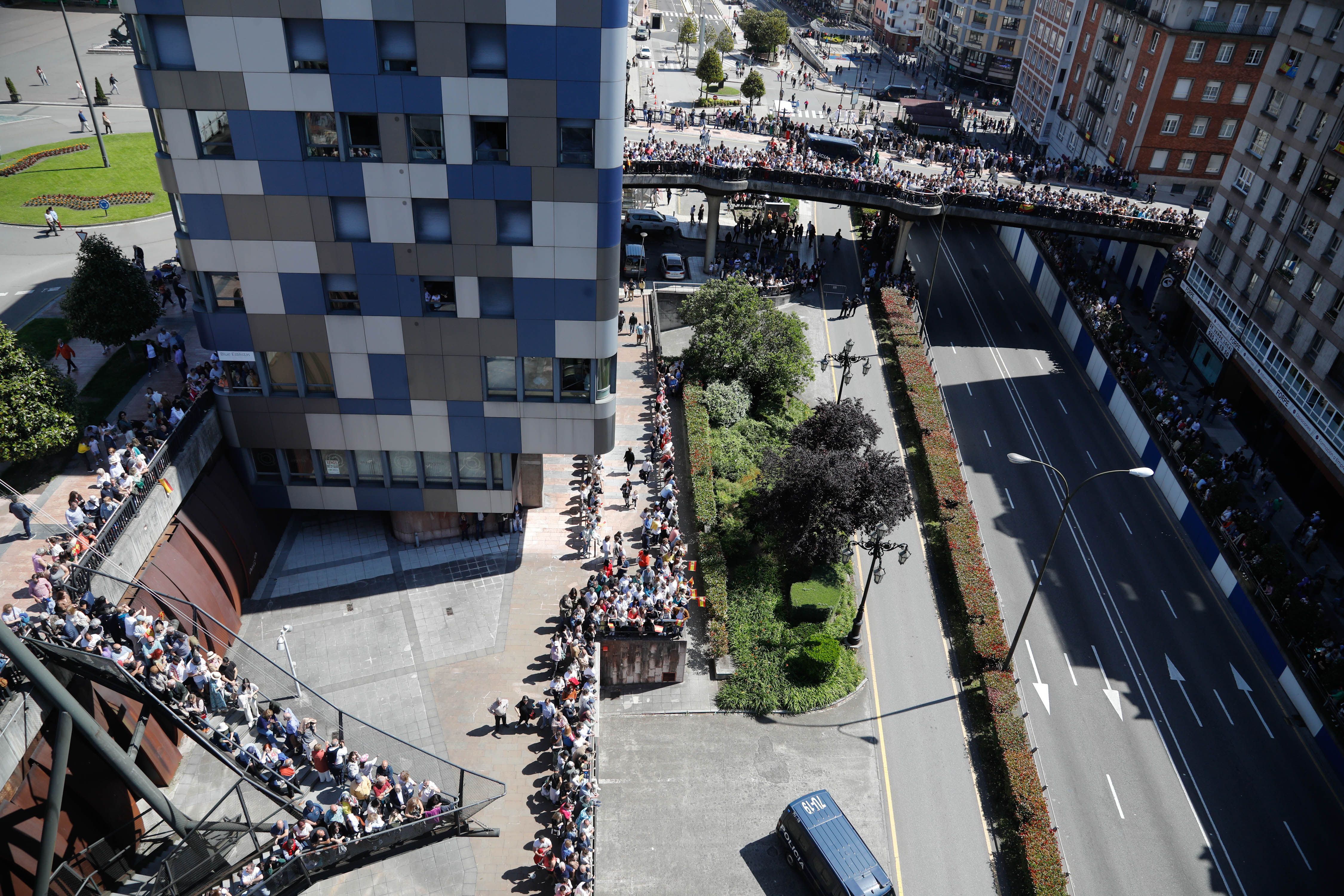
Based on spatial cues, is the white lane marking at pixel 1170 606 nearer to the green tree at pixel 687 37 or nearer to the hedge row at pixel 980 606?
the hedge row at pixel 980 606

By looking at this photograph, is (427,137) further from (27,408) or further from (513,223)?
(27,408)


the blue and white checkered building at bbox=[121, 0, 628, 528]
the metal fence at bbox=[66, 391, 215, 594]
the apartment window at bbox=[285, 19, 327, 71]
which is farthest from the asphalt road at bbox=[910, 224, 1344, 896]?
the apartment window at bbox=[285, 19, 327, 71]

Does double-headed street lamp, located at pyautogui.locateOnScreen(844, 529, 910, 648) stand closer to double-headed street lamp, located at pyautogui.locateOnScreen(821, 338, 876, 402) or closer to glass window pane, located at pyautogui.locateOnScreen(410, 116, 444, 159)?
double-headed street lamp, located at pyautogui.locateOnScreen(821, 338, 876, 402)

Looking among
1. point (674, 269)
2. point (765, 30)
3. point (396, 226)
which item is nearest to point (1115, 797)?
point (396, 226)

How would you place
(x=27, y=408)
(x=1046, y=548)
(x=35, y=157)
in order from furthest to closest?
(x=35, y=157) → (x=1046, y=548) → (x=27, y=408)

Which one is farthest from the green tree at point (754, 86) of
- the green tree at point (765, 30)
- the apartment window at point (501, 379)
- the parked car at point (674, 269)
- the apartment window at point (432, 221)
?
the apartment window at point (432, 221)

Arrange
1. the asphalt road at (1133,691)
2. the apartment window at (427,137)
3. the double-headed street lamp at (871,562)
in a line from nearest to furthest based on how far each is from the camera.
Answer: the apartment window at (427,137)
the asphalt road at (1133,691)
the double-headed street lamp at (871,562)

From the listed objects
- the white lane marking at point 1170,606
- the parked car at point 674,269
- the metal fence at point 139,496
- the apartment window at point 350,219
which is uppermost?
the apartment window at point 350,219
